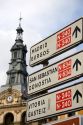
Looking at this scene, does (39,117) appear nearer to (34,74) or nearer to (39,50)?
(34,74)

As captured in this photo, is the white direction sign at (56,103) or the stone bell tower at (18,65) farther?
the stone bell tower at (18,65)

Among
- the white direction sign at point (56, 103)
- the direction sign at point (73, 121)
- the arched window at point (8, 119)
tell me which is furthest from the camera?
the arched window at point (8, 119)

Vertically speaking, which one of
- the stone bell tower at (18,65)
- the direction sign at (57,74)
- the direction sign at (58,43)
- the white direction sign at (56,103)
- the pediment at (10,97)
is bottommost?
the white direction sign at (56,103)

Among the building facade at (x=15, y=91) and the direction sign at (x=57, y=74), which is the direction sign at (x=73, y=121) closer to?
the direction sign at (x=57, y=74)

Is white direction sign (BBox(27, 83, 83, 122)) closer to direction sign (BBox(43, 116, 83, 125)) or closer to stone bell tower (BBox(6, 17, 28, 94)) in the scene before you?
direction sign (BBox(43, 116, 83, 125))

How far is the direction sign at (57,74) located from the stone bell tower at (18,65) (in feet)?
209

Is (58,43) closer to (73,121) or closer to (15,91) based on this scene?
(73,121)

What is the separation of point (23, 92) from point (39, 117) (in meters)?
60.6

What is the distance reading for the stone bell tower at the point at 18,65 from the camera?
3209 inches

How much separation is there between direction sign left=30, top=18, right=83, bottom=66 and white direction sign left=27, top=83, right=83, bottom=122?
5.72 feet

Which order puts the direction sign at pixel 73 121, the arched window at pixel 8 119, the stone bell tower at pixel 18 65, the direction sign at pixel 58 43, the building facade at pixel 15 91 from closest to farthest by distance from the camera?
the direction sign at pixel 73 121 < the direction sign at pixel 58 43 < the building facade at pixel 15 91 < the arched window at pixel 8 119 < the stone bell tower at pixel 18 65

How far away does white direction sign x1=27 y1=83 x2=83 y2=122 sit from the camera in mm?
13430

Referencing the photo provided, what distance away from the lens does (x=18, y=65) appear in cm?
8400

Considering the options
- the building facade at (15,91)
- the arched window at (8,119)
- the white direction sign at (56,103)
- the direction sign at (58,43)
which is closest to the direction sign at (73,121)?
the white direction sign at (56,103)
